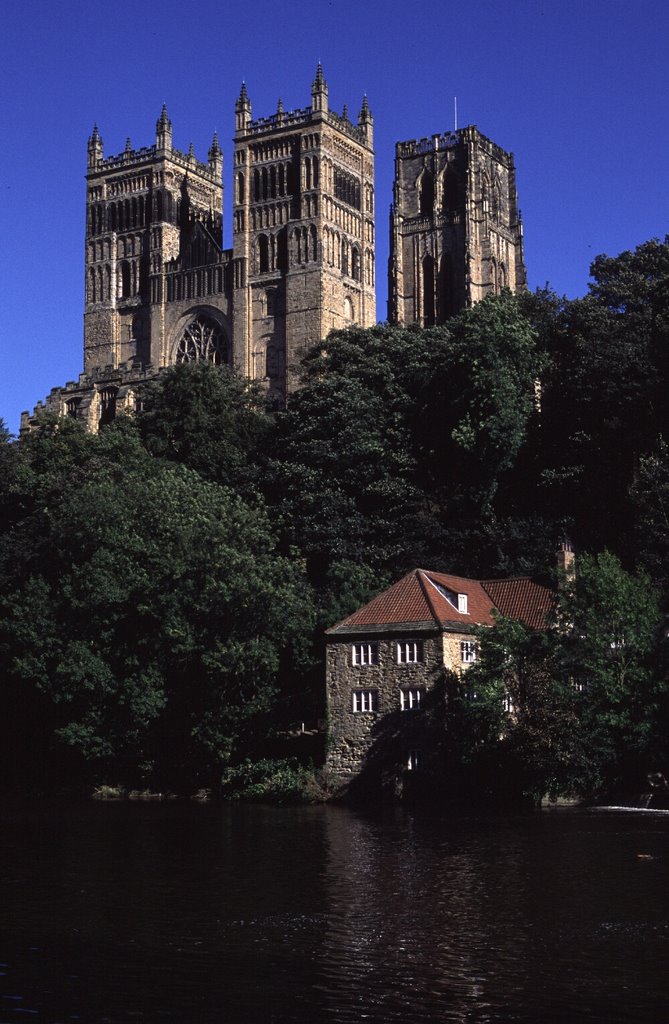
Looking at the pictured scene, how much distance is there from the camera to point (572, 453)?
68.8 meters

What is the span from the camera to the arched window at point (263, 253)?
12356cm

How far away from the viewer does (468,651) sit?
51969mm

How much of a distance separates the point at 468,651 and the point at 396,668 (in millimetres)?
2761

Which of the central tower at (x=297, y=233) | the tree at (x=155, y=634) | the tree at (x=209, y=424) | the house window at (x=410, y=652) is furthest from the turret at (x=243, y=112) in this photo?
the house window at (x=410, y=652)

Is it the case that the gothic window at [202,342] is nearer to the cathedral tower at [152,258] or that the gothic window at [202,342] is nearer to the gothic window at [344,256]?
the cathedral tower at [152,258]

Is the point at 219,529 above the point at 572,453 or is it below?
below

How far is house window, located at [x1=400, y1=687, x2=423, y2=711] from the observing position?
166 feet

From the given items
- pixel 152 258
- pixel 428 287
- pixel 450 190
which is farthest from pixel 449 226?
pixel 152 258

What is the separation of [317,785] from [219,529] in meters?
11.6

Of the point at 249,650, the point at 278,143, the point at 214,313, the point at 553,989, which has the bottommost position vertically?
the point at 553,989

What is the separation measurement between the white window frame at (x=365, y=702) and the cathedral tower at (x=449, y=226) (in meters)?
77.1

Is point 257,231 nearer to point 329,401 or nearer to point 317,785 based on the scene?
point 329,401

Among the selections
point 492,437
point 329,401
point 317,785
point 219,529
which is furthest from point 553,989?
point 329,401

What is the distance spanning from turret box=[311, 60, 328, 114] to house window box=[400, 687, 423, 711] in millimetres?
83833
